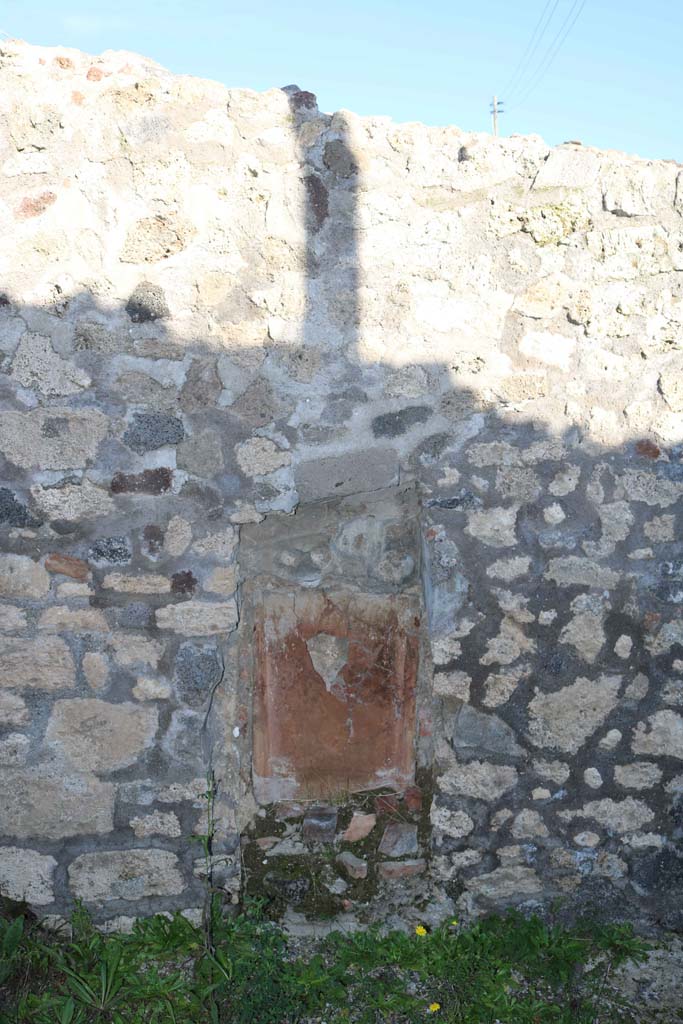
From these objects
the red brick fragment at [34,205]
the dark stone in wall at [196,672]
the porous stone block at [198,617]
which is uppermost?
the red brick fragment at [34,205]

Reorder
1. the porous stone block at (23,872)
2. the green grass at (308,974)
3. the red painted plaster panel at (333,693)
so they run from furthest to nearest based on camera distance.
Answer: the red painted plaster panel at (333,693)
the porous stone block at (23,872)
the green grass at (308,974)

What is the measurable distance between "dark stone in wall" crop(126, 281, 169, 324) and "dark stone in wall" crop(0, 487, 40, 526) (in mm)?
692

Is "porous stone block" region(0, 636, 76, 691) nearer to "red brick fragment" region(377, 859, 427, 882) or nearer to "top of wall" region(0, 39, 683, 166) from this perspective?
"red brick fragment" region(377, 859, 427, 882)

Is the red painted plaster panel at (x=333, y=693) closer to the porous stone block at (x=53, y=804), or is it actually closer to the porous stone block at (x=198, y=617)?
the porous stone block at (x=198, y=617)

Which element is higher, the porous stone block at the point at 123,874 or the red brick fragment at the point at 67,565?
the red brick fragment at the point at 67,565

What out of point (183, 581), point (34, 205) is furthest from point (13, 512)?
point (34, 205)

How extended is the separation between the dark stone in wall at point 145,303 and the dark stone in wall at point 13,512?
27.2 inches

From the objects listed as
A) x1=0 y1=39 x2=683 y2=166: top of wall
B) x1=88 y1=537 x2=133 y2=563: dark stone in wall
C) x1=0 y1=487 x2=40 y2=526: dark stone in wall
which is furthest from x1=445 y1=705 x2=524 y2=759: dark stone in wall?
x1=0 y1=39 x2=683 y2=166: top of wall

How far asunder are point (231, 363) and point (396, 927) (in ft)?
6.71

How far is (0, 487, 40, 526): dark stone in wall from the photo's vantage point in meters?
2.57

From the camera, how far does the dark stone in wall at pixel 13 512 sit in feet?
8.44

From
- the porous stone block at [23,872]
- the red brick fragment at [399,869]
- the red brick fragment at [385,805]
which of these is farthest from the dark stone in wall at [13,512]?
the red brick fragment at [399,869]

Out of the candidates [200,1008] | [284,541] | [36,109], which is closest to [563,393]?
[284,541]

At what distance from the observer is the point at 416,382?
2.62 m
